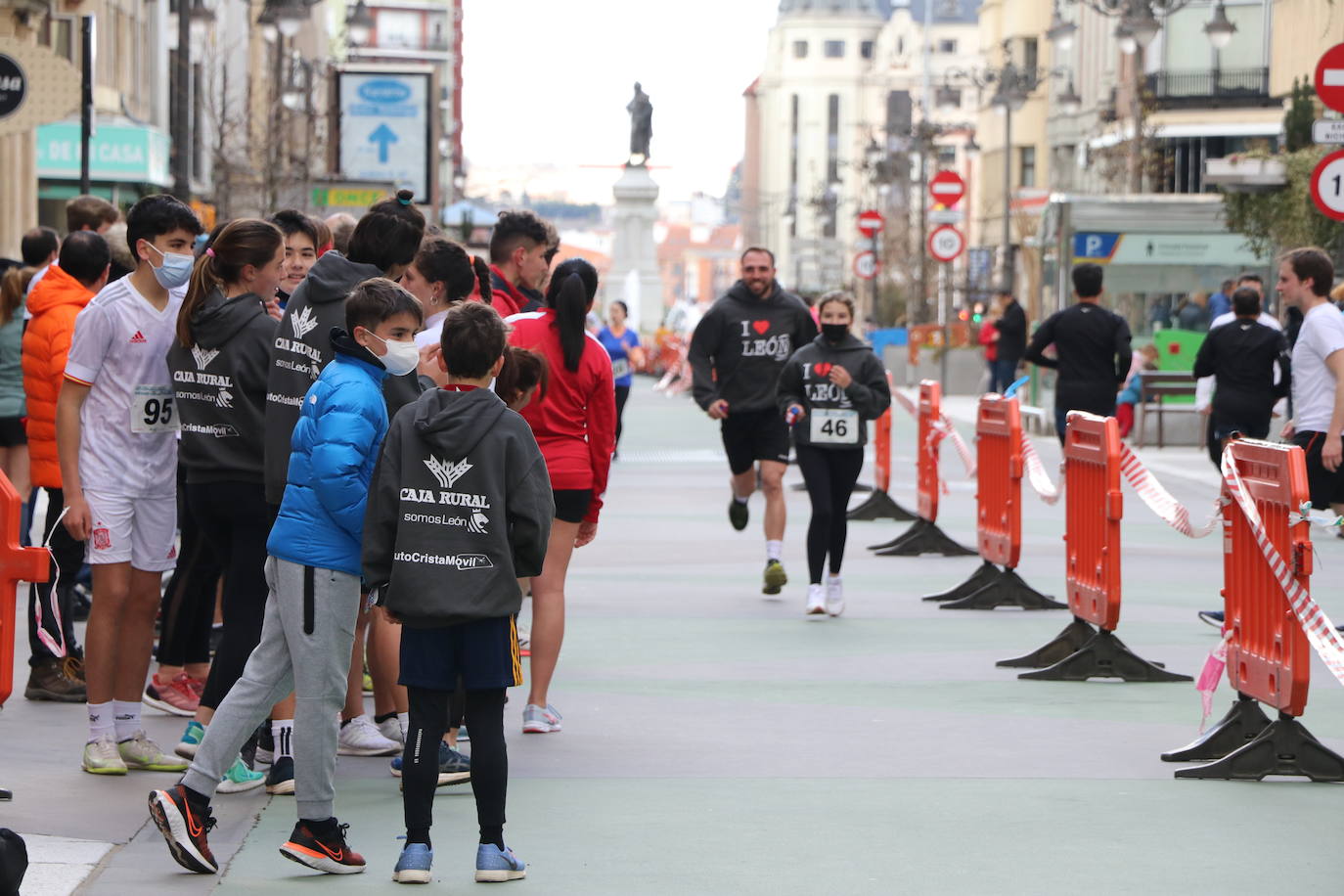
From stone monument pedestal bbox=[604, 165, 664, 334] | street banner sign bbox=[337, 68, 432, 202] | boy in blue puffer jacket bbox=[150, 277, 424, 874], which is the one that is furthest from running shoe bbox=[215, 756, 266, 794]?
stone monument pedestal bbox=[604, 165, 664, 334]

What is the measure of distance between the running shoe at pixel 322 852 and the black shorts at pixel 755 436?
25.6ft

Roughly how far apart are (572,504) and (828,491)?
12.5 feet

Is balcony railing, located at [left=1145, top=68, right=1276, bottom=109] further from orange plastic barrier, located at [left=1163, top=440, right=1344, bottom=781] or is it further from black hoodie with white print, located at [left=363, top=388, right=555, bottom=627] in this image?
black hoodie with white print, located at [left=363, top=388, right=555, bottom=627]

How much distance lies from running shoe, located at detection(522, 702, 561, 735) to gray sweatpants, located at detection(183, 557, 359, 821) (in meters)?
2.33

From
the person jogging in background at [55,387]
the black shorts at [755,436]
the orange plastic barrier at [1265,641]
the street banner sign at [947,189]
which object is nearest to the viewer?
the orange plastic barrier at [1265,641]

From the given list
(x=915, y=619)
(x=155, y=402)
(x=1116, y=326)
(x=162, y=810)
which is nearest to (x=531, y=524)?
(x=162, y=810)

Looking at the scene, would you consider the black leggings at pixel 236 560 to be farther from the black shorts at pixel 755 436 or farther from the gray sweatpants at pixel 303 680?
the black shorts at pixel 755 436

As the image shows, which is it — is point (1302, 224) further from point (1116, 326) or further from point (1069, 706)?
point (1069, 706)

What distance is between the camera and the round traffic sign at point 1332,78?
51.5 ft

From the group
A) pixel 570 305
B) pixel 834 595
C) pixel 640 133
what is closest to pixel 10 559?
pixel 570 305

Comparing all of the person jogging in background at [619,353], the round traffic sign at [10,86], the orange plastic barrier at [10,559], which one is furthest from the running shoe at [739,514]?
the orange plastic barrier at [10,559]

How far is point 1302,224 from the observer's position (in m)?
27.7

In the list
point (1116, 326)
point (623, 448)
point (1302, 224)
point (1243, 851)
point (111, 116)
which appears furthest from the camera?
point (111, 116)

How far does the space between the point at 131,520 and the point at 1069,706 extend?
13.4ft
